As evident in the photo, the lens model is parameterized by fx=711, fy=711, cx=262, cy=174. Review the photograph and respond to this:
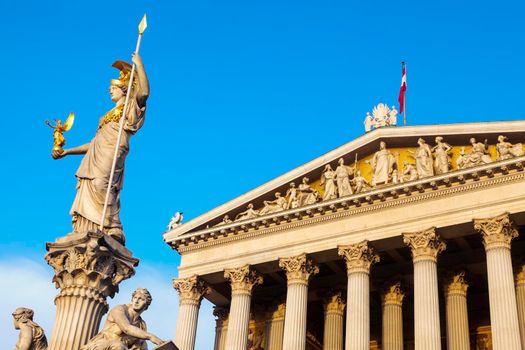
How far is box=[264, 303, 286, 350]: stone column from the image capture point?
33.0 meters

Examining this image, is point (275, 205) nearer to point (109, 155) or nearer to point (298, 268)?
point (298, 268)

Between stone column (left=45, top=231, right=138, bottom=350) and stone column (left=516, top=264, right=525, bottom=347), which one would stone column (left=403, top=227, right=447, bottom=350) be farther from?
stone column (left=45, top=231, right=138, bottom=350)

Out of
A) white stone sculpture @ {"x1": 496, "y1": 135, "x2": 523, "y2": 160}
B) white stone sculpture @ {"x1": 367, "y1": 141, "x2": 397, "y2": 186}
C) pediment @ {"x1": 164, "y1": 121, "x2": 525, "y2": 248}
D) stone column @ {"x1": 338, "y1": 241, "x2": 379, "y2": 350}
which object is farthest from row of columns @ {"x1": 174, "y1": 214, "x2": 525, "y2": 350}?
white stone sculpture @ {"x1": 367, "y1": 141, "x2": 397, "y2": 186}

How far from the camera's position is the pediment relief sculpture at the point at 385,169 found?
27672mm

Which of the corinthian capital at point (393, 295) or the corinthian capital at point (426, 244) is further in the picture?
the corinthian capital at point (393, 295)

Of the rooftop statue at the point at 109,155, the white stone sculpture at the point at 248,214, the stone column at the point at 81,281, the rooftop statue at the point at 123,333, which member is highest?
the white stone sculpture at the point at 248,214

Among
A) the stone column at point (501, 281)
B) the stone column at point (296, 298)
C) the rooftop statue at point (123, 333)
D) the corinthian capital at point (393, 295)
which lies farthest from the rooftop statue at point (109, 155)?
the corinthian capital at point (393, 295)

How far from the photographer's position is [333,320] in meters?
32.0

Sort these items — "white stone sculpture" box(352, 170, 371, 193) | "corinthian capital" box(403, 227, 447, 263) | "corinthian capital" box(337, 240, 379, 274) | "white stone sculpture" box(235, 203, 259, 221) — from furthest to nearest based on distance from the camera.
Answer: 1. "white stone sculpture" box(235, 203, 259, 221)
2. "white stone sculpture" box(352, 170, 371, 193)
3. "corinthian capital" box(337, 240, 379, 274)
4. "corinthian capital" box(403, 227, 447, 263)

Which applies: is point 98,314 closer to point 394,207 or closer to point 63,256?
point 63,256

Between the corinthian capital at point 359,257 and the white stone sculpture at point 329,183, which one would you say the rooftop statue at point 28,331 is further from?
the white stone sculpture at point 329,183

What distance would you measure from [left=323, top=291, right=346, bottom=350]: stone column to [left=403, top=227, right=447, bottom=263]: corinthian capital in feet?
20.0

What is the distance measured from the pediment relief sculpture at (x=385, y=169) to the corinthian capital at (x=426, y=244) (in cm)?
227

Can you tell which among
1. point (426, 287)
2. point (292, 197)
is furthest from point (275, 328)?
point (426, 287)
